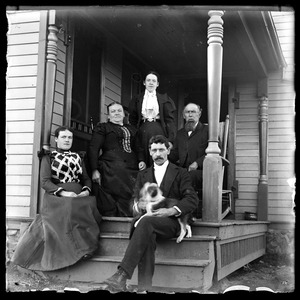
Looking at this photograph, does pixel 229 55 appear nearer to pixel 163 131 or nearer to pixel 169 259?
pixel 163 131

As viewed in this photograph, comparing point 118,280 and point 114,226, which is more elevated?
point 114,226

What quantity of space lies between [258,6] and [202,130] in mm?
1866

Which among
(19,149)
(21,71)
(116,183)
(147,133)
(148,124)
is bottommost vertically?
(116,183)

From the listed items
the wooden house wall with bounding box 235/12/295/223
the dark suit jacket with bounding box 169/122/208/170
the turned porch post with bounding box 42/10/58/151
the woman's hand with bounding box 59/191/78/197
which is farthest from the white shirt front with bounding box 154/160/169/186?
the wooden house wall with bounding box 235/12/295/223

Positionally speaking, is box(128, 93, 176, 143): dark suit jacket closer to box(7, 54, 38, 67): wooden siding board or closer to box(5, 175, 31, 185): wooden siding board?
box(7, 54, 38, 67): wooden siding board

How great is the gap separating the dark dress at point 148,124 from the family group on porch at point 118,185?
0.04ft

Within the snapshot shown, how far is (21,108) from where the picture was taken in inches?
195

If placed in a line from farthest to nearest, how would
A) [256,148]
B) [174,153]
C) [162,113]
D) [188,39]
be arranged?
[256,148], [188,39], [174,153], [162,113]

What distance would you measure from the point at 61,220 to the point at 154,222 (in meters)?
0.95

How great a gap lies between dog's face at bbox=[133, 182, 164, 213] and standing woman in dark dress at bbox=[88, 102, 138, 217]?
2.72 feet

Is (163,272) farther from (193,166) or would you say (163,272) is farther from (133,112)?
(133,112)

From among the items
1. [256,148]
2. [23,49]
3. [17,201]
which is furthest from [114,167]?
[256,148]

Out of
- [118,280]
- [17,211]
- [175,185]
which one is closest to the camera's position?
[118,280]

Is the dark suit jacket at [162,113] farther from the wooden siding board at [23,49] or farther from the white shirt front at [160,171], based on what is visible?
the wooden siding board at [23,49]
